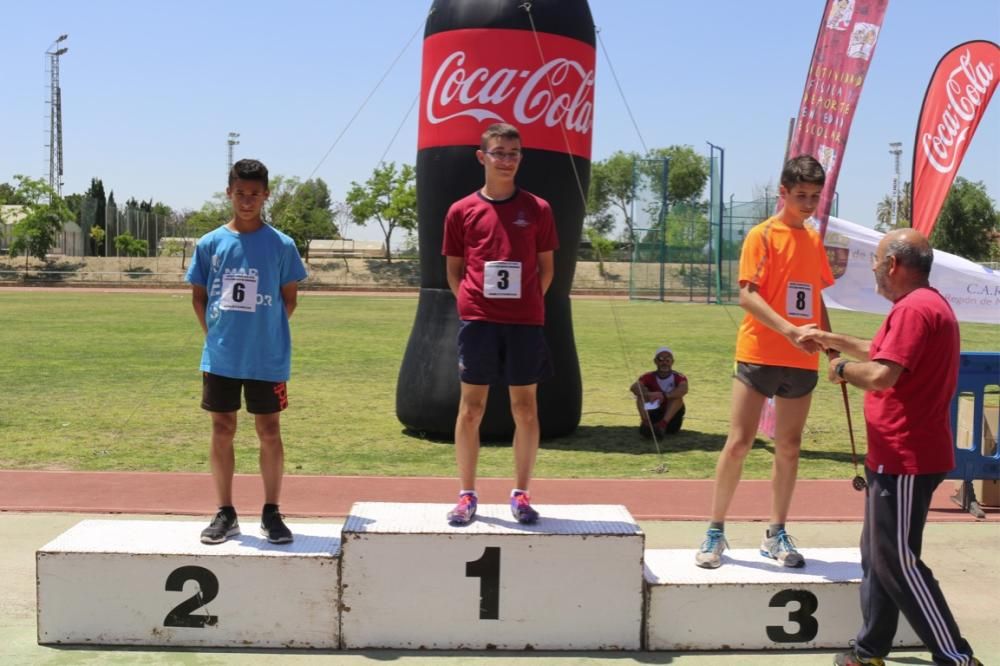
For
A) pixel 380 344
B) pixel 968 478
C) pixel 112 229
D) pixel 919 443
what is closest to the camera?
pixel 919 443

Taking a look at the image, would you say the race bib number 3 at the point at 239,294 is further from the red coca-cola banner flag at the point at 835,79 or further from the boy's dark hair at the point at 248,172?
the red coca-cola banner flag at the point at 835,79

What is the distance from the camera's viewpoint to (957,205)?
253 ft

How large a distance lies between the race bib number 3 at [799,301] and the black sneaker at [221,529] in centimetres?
285

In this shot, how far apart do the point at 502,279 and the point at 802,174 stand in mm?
1516

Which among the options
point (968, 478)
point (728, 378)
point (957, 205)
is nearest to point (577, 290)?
point (957, 205)

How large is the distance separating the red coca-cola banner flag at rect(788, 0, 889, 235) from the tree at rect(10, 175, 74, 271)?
194 ft

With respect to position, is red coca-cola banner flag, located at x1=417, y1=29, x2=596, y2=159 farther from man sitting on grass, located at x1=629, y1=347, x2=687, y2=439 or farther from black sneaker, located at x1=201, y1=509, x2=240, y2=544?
black sneaker, located at x1=201, y1=509, x2=240, y2=544

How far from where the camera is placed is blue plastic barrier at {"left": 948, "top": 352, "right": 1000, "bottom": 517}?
7453 mm

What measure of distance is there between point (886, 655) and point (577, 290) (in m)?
54.6

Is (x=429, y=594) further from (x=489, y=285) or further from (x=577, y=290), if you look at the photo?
(x=577, y=290)

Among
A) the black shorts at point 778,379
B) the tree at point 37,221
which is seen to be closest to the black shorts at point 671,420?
the black shorts at point 778,379

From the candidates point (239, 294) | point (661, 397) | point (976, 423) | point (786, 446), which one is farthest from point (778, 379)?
point (661, 397)

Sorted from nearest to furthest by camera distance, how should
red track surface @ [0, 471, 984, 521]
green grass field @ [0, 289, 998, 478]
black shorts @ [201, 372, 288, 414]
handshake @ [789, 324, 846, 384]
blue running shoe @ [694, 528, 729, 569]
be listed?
handshake @ [789, 324, 846, 384]
blue running shoe @ [694, 528, 729, 569]
black shorts @ [201, 372, 288, 414]
red track surface @ [0, 471, 984, 521]
green grass field @ [0, 289, 998, 478]

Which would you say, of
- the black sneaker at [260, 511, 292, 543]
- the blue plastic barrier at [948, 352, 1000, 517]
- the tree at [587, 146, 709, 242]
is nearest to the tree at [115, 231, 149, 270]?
the tree at [587, 146, 709, 242]
